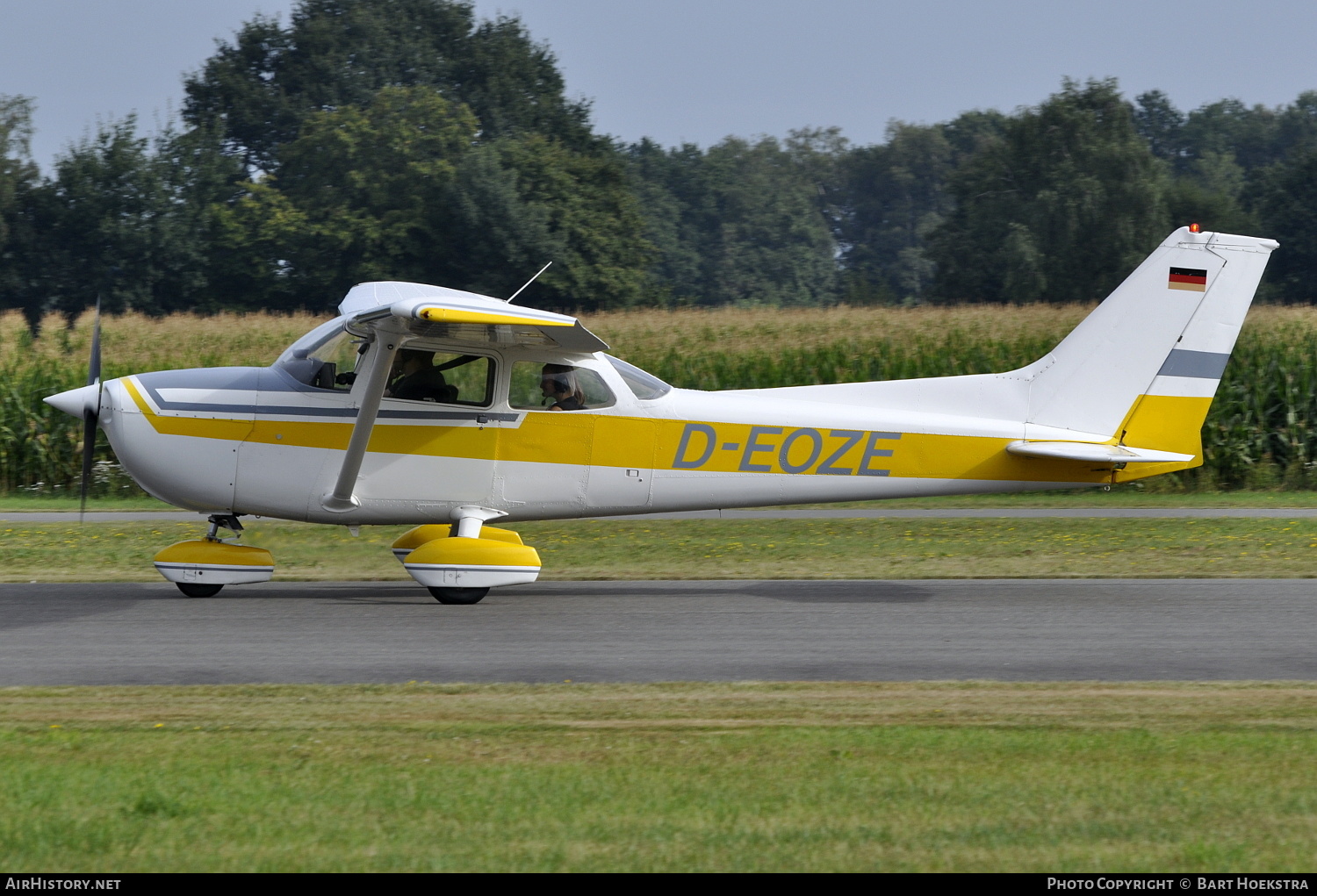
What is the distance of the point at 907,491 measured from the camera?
10922 mm

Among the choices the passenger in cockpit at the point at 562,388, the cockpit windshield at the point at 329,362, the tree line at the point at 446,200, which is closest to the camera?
the cockpit windshield at the point at 329,362

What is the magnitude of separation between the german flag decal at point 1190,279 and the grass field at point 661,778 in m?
4.87

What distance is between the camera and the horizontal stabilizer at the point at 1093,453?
1068 cm

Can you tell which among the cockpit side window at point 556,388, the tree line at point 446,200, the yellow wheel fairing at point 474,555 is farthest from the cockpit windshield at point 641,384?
the tree line at point 446,200

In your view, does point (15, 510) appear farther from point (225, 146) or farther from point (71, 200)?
point (225, 146)

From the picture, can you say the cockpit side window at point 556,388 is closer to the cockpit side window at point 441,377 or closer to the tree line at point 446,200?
the cockpit side window at point 441,377

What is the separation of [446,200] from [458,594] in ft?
131

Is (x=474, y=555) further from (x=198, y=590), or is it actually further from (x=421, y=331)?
(x=198, y=590)

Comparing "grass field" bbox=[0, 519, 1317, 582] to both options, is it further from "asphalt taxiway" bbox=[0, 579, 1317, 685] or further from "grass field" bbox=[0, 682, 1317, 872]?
"grass field" bbox=[0, 682, 1317, 872]

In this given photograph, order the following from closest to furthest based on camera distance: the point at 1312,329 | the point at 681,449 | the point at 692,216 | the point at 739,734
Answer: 1. the point at 739,734
2. the point at 681,449
3. the point at 1312,329
4. the point at 692,216

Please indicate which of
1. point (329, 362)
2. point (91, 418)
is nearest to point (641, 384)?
point (329, 362)

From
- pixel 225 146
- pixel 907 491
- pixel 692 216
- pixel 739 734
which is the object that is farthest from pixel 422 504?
pixel 692 216

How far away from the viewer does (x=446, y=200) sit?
158 feet

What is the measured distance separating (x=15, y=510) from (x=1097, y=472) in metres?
13.6
